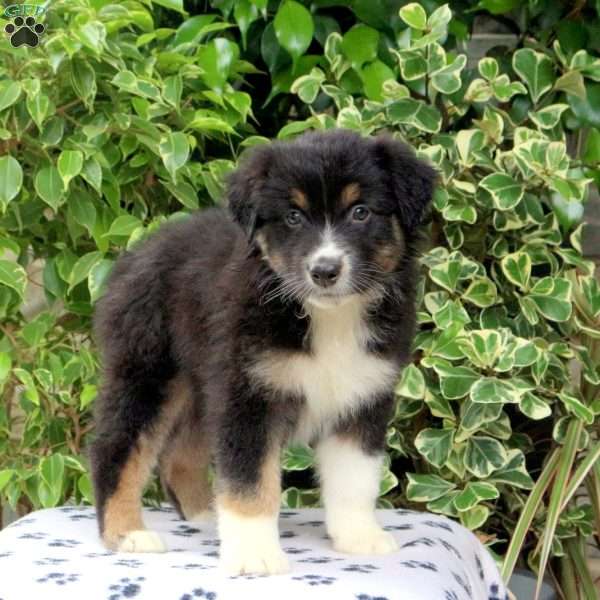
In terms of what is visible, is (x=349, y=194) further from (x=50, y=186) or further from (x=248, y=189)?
(x=50, y=186)

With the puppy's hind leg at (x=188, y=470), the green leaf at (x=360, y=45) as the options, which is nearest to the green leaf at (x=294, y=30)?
the green leaf at (x=360, y=45)

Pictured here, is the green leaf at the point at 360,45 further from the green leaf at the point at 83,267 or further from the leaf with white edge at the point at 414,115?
the green leaf at the point at 83,267

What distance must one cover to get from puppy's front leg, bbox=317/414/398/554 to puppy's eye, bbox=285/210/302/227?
0.63 m

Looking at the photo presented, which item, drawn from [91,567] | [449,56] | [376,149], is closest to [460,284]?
[449,56]

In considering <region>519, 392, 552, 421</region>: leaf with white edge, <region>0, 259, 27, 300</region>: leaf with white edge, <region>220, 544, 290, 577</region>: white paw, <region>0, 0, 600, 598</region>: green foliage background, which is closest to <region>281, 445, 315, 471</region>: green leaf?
<region>0, 0, 600, 598</region>: green foliage background

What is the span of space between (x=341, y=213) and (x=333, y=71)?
71.5 inches

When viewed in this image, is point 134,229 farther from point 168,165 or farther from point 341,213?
point 341,213

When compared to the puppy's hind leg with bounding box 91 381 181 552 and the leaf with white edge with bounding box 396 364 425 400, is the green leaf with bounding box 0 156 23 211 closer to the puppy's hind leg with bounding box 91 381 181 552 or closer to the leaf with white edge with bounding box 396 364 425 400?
the puppy's hind leg with bounding box 91 381 181 552

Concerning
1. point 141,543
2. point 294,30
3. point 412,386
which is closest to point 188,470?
point 141,543

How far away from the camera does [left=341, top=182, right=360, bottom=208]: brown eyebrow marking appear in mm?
2756

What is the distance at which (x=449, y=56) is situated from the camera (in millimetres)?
4336

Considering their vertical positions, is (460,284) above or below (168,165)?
below

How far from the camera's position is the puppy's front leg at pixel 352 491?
306cm

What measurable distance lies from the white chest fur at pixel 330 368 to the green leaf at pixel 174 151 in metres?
1.11
